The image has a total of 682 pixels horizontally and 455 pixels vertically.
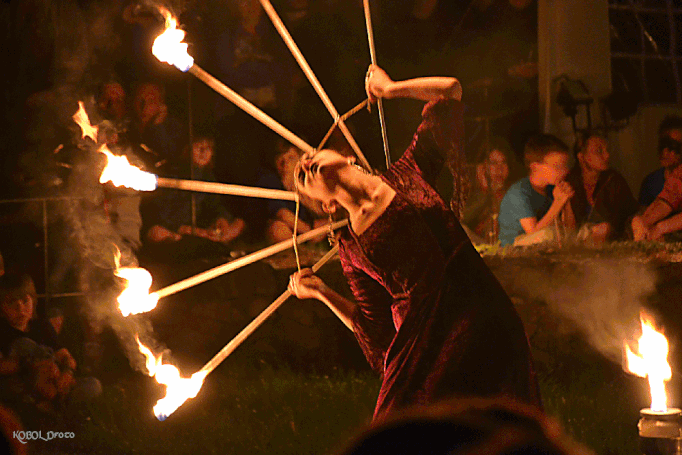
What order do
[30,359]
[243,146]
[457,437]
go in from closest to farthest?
[457,437]
[30,359]
[243,146]

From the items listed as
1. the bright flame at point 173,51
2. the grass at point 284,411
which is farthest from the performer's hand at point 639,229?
the bright flame at point 173,51

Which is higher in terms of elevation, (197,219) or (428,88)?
(197,219)

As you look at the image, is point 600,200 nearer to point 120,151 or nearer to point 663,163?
point 663,163

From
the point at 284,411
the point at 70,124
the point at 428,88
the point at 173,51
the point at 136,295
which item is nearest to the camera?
the point at 428,88

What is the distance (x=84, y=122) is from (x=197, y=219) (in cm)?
115

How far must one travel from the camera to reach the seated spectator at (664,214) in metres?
5.57

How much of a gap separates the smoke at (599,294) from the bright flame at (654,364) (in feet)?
8.44

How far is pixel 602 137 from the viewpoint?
20.5ft

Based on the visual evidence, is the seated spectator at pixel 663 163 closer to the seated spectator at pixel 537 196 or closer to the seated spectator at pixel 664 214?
the seated spectator at pixel 664 214

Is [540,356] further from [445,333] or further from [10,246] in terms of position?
[10,246]

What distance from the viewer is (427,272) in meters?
3.22

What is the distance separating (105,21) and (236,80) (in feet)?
3.68

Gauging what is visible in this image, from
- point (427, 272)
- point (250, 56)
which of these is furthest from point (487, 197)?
point (427, 272)

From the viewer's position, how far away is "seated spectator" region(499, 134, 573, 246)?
5574mm
